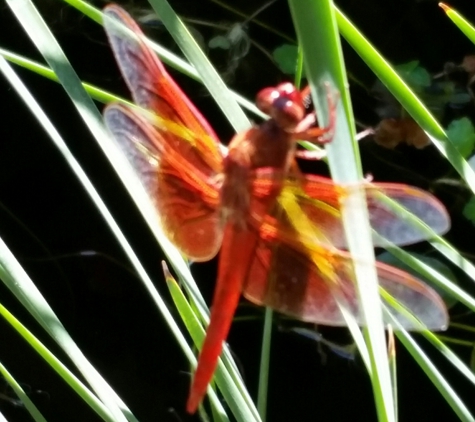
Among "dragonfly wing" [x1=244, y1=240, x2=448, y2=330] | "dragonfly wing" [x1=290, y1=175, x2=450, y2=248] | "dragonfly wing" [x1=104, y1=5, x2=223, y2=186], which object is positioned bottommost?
"dragonfly wing" [x1=244, y1=240, x2=448, y2=330]

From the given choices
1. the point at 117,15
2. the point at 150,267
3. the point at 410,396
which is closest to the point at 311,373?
the point at 410,396

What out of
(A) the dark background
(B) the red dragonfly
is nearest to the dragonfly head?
(B) the red dragonfly

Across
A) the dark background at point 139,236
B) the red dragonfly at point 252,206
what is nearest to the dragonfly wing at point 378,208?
the red dragonfly at point 252,206

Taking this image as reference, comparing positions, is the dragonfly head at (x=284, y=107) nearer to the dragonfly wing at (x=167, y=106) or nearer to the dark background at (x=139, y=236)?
the dragonfly wing at (x=167, y=106)

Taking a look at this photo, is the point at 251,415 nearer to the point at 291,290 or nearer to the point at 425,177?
the point at 291,290

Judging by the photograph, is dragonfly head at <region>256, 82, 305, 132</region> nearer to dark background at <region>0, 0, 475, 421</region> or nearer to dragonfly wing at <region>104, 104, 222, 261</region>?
dragonfly wing at <region>104, 104, 222, 261</region>

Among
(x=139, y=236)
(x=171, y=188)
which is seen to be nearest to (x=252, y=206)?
(x=171, y=188)

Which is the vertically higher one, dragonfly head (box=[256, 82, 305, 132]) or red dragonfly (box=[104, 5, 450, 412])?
dragonfly head (box=[256, 82, 305, 132])

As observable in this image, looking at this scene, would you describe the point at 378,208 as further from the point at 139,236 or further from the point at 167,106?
the point at 139,236
